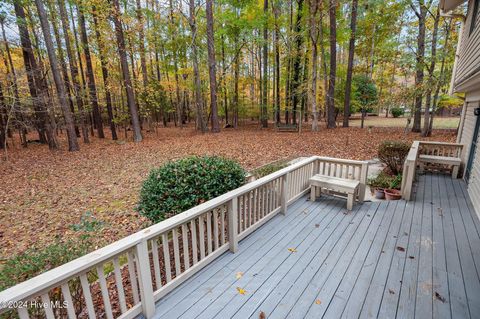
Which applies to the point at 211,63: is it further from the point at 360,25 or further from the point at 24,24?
the point at 360,25

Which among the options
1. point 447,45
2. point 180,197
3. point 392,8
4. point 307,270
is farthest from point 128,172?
point 392,8

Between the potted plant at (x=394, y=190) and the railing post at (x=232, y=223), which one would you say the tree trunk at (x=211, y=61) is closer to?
the potted plant at (x=394, y=190)

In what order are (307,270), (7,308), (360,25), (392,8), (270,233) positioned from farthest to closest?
(360,25)
(392,8)
(270,233)
(307,270)
(7,308)

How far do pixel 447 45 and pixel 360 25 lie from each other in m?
5.15

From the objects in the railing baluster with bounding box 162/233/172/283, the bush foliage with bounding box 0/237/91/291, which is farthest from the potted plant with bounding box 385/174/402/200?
the bush foliage with bounding box 0/237/91/291

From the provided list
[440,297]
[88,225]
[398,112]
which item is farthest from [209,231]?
[398,112]

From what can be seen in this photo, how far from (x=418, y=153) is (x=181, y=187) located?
6.14 m

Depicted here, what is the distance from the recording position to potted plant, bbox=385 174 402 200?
173 inches

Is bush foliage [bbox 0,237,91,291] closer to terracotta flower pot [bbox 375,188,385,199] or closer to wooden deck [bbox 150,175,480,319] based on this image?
wooden deck [bbox 150,175,480,319]

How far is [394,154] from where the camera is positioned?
5641mm

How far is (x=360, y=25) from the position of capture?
44.9ft

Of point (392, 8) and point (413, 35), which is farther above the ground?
point (392, 8)

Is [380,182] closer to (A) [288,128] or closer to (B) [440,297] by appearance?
(B) [440,297]

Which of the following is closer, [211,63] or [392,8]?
[392,8]
